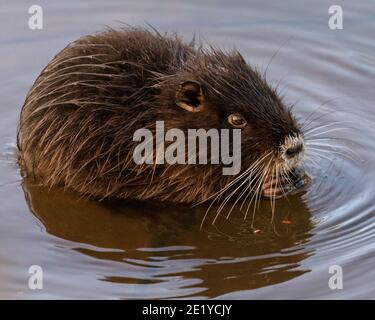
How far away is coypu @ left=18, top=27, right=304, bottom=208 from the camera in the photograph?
6.42 m

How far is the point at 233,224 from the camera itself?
6539mm

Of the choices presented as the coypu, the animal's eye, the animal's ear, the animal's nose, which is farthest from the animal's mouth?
the animal's ear

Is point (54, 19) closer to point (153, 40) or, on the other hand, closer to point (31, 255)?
point (153, 40)

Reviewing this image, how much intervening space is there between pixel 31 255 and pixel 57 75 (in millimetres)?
1221

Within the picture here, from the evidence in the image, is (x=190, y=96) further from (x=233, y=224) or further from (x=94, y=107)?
(x=233, y=224)

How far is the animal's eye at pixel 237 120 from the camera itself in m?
6.41

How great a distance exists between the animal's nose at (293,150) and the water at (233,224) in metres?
0.42

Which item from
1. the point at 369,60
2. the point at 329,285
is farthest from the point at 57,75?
the point at 369,60

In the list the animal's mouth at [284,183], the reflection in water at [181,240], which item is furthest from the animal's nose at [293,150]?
the reflection in water at [181,240]

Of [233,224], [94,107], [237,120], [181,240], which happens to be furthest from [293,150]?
[94,107]

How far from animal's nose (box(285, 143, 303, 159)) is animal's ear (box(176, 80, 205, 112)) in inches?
23.3

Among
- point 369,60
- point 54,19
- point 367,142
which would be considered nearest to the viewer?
point 367,142

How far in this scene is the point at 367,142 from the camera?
727 centimetres

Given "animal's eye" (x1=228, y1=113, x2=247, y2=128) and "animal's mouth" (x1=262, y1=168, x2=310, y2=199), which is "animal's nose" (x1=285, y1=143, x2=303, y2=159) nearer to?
"animal's mouth" (x1=262, y1=168, x2=310, y2=199)
